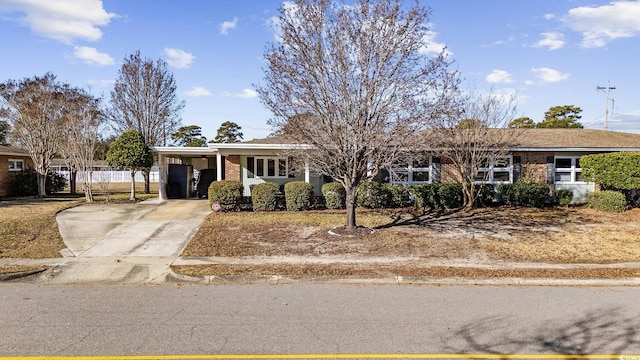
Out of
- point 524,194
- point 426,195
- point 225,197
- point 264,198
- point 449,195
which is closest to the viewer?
point 225,197

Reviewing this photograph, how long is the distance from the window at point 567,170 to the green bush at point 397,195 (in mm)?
7402

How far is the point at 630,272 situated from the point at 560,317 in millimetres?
3683

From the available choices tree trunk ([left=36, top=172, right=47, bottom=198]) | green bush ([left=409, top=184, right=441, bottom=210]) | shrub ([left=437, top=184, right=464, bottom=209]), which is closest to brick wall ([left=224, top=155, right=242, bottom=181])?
green bush ([left=409, top=184, right=441, bottom=210])

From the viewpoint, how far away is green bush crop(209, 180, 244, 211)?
15.5 meters

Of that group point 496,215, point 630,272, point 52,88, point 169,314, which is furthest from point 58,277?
point 52,88

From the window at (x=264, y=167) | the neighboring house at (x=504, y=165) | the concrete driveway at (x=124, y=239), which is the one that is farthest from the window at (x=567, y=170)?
the concrete driveway at (x=124, y=239)

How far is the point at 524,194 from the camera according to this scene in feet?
57.1

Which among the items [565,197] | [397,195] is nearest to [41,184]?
[397,195]

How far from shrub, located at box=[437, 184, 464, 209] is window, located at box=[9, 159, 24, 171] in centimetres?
2320

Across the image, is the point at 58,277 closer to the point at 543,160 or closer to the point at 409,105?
the point at 409,105

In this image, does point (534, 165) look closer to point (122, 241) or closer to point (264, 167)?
point (264, 167)

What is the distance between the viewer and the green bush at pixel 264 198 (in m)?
15.6

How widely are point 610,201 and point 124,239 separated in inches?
680

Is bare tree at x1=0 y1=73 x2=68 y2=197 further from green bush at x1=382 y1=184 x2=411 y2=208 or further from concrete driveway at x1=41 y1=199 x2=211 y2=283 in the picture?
green bush at x1=382 y1=184 x2=411 y2=208
